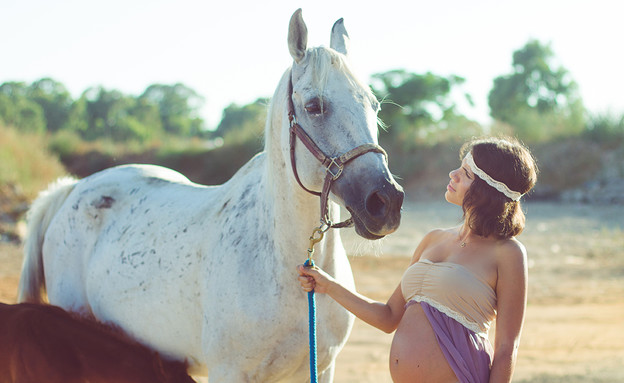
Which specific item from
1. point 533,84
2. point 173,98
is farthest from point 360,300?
point 173,98

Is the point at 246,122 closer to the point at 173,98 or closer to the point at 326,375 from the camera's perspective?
the point at 326,375

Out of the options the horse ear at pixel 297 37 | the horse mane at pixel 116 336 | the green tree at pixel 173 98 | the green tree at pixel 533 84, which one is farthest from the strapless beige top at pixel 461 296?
the green tree at pixel 173 98

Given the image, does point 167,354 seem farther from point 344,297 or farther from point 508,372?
point 508,372

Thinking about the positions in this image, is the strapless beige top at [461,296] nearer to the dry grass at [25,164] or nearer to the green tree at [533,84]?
the dry grass at [25,164]

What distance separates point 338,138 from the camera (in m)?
2.02

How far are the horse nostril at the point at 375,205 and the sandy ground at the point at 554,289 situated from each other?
1.52 ft

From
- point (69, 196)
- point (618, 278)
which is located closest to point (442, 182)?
point (618, 278)

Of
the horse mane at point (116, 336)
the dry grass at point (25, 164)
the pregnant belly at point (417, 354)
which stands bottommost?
the dry grass at point (25, 164)

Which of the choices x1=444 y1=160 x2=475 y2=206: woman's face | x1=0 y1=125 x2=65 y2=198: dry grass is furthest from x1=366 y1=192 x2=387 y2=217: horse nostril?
x1=0 y1=125 x2=65 y2=198: dry grass

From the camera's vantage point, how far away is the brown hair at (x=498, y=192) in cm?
189

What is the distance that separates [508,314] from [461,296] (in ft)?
0.53

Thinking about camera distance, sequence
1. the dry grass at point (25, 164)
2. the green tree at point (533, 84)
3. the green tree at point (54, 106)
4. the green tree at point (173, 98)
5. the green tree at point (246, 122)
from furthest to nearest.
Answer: the green tree at point (173, 98) → the green tree at point (54, 106) → the green tree at point (533, 84) → the dry grass at point (25, 164) → the green tree at point (246, 122)

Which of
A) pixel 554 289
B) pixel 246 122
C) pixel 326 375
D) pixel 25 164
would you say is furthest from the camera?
pixel 246 122

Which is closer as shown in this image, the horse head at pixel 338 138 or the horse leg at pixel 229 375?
the horse head at pixel 338 138
